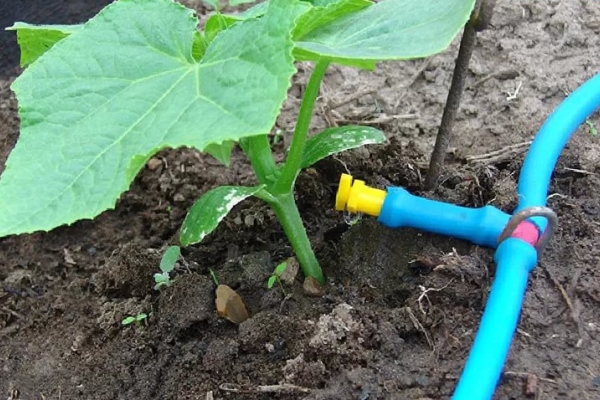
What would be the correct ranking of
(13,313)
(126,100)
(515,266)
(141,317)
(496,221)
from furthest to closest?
(13,313) < (141,317) < (496,221) < (515,266) < (126,100)

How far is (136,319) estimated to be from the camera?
1392mm

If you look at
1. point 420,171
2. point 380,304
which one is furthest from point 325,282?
point 420,171

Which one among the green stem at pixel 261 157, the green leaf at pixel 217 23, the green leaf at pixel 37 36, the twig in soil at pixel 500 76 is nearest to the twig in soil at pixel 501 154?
the twig in soil at pixel 500 76

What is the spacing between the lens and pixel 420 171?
154 centimetres

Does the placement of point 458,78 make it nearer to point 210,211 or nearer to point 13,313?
point 210,211

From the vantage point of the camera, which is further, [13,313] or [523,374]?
[13,313]

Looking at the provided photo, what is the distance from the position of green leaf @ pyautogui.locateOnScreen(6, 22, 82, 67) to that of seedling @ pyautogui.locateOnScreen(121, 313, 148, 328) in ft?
1.64

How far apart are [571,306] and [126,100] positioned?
0.75 meters

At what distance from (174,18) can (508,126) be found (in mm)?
827

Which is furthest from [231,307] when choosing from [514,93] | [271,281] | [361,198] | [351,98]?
[514,93]

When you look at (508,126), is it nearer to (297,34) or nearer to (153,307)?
(297,34)

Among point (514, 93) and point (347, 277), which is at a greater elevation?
Result: point (514, 93)

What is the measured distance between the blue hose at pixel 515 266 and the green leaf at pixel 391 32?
1.22ft

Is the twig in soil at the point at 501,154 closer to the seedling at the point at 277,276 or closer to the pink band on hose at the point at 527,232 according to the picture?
the pink band on hose at the point at 527,232
